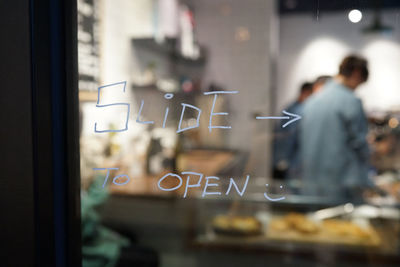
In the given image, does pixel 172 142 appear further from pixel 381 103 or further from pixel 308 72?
pixel 381 103

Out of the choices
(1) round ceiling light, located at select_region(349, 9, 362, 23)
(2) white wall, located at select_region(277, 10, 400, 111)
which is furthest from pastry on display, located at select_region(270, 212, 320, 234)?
(2) white wall, located at select_region(277, 10, 400, 111)

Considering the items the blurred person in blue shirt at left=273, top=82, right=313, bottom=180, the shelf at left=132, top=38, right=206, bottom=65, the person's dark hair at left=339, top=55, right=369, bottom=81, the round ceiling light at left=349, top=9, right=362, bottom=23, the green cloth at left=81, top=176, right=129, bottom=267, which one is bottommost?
the green cloth at left=81, top=176, right=129, bottom=267

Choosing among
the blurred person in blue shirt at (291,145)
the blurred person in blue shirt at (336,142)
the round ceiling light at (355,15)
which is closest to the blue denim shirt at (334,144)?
the blurred person in blue shirt at (336,142)

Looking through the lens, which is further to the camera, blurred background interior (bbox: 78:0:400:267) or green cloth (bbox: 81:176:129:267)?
green cloth (bbox: 81:176:129:267)

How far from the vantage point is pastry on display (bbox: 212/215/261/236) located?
1866 millimetres

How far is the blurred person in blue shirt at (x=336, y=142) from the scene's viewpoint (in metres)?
1.55

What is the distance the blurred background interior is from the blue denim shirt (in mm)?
52

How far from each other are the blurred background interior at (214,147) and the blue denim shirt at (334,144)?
0.17ft

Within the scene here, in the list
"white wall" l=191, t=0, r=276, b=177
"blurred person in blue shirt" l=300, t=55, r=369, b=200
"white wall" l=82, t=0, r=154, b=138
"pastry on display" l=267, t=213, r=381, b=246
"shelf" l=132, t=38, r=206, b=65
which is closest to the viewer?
"blurred person in blue shirt" l=300, t=55, r=369, b=200

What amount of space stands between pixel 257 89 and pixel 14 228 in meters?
3.25

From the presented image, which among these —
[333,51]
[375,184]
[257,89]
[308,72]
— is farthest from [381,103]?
[375,184]

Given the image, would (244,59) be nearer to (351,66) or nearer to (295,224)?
(295,224)

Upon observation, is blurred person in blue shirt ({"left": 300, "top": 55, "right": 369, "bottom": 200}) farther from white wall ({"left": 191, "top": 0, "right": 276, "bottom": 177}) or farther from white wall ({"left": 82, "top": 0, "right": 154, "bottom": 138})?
white wall ({"left": 191, "top": 0, "right": 276, "bottom": 177})

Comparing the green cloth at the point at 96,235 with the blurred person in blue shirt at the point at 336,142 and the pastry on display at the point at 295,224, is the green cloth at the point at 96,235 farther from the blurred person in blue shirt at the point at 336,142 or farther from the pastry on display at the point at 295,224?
the blurred person in blue shirt at the point at 336,142
